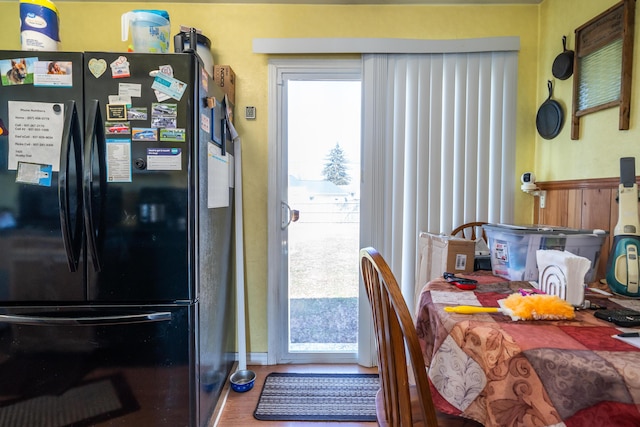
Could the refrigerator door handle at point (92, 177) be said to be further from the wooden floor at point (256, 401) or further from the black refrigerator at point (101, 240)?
the wooden floor at point (256, 401)

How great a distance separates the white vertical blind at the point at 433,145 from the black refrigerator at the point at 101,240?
3.90ft

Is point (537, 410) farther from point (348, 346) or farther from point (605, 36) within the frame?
point (605, 36)

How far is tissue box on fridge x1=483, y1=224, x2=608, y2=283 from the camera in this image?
3.89 feet

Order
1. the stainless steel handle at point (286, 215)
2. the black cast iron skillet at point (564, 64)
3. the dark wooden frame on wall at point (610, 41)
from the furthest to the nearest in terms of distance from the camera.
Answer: the stainless steel handle at point (286, 215) < the black cast iron skillet at point (564, 64) < the dark wooden frame on wall at point (610, 41)

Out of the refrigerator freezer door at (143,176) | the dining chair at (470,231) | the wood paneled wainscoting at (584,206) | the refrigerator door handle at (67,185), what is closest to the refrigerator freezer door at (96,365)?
the refrigerator freezer door at (143,176)

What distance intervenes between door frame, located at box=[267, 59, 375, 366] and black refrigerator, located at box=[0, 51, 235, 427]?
2.57 ft

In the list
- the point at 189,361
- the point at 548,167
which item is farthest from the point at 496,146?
the point at 189,361

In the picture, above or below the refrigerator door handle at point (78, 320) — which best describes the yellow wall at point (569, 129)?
above

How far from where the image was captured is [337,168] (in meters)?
2.13

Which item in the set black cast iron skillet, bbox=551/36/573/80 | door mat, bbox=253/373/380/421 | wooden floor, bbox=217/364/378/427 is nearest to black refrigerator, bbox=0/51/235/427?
wooden floor, bbox=217/364/378/427

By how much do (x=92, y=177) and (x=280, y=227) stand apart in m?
1.13

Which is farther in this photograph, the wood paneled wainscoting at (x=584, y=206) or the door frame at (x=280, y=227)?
the door frame at (x=280, y=227)

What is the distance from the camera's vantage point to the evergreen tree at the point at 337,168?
2.13 meters

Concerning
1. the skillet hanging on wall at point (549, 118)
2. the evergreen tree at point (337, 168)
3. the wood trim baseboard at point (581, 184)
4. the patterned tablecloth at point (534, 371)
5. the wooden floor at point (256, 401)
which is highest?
the skillet hanging on wall at point (549, 118)
